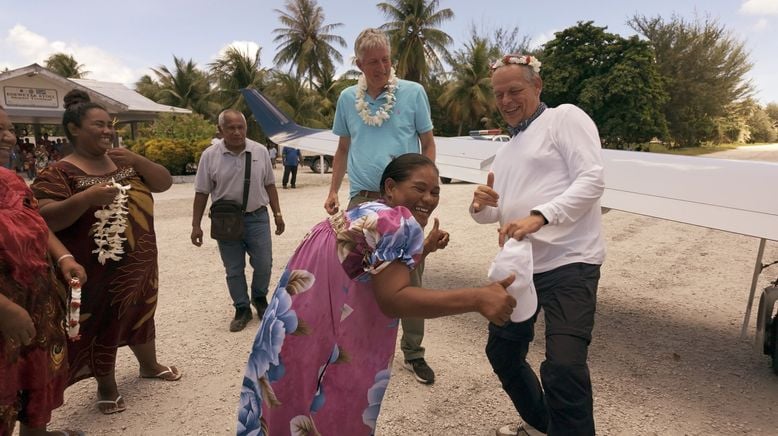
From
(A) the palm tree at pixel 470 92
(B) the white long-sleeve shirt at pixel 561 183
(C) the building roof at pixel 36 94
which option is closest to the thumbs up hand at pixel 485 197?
(B) the white long-sleeve shirt at pixel 561 183

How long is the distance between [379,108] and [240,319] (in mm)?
2569

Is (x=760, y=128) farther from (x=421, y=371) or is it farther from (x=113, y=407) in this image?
(x=113, y=407)

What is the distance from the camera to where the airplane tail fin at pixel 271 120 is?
41.9 ft

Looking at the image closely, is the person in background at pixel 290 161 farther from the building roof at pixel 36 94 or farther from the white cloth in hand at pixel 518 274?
the white cloth in hand at pixel 518 274

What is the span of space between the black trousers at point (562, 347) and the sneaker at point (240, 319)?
9.26 feet

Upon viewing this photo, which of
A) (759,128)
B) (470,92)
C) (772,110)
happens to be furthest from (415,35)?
(772,110)

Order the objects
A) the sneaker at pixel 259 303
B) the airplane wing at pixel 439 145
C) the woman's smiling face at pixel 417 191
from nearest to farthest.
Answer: the woman's smiling face at pixel 417 191 → the sneaker at pixel 259 303 → the airplane wing at pixel 439 145

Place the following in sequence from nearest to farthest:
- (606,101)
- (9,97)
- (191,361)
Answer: (191,361)
(9,97)
(606,101)

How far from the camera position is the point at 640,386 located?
3.54 meters

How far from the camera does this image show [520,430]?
2891 mm

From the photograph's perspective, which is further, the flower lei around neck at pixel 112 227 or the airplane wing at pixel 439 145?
the airplane wing at pixel 439 145

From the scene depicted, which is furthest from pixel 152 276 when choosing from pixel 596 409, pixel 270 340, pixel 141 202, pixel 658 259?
pixel 658 259

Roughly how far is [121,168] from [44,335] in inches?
45.5

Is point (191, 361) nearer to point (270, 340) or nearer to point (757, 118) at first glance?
point (270, 340)
